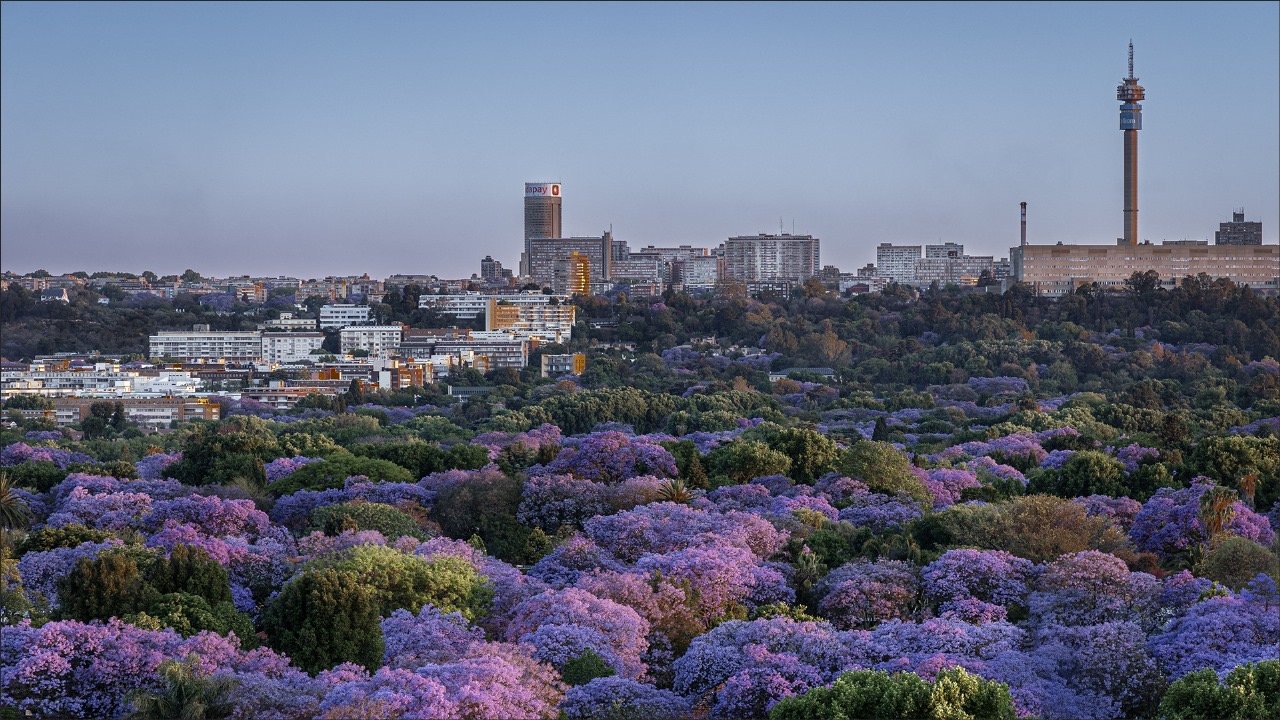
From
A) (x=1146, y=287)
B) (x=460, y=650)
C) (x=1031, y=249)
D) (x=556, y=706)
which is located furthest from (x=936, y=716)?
(x=1031, y=249)

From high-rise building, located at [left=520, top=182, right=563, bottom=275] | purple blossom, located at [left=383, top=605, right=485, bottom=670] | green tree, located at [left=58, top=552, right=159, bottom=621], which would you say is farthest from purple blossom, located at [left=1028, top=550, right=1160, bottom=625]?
high-rise building, located at [left=520, top=182, right=563, bottom=275]

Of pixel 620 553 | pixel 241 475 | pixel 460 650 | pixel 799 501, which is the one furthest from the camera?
pixel 241 475

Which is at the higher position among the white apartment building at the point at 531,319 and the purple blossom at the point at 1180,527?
the white apartment building at the point at 531,319

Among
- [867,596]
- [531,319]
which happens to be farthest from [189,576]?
[531,319]

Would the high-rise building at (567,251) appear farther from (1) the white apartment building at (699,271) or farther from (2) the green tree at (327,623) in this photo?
(2) the green tree at (327,623)

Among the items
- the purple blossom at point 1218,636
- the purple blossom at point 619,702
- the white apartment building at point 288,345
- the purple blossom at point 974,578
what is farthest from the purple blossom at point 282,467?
the white apartment building at point 288,345

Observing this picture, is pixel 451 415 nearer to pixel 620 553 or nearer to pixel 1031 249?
pixel 620 553
